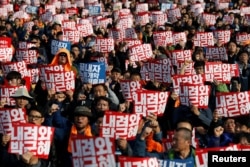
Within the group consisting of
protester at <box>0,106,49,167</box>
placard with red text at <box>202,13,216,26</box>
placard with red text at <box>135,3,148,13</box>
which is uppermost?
placard with red text at <box>135,3,148,13</box>

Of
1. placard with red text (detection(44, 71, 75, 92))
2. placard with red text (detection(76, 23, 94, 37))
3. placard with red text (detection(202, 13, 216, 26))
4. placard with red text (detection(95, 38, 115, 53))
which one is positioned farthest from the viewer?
placard with red text (detection(202, 13, 216, 26))

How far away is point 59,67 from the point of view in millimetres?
10859

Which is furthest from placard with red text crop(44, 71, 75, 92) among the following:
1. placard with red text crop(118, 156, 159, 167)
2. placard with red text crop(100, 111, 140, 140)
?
placard with red text crop(118, 156, 159, 167)

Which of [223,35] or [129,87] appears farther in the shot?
[223,35]

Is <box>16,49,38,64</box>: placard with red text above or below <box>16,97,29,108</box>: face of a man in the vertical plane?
above

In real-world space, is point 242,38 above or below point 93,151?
above

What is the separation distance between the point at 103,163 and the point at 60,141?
152 centimetres

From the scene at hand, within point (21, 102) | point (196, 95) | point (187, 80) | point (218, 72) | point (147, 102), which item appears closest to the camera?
point (21, 102)

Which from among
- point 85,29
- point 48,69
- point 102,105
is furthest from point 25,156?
point 85,29

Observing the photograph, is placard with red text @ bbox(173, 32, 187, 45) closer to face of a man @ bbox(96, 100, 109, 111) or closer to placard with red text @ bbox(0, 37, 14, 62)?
placard with red text @ bbox(0, 37, 14, 62)

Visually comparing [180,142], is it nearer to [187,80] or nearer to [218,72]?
[187,80]

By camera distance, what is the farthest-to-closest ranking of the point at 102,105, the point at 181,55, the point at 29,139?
1. the point at 181,55
2. the point at 102,105
3. the point at 29,139

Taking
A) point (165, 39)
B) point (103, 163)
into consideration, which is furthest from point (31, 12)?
point (103, 163)

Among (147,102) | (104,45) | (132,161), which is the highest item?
(104,45)
